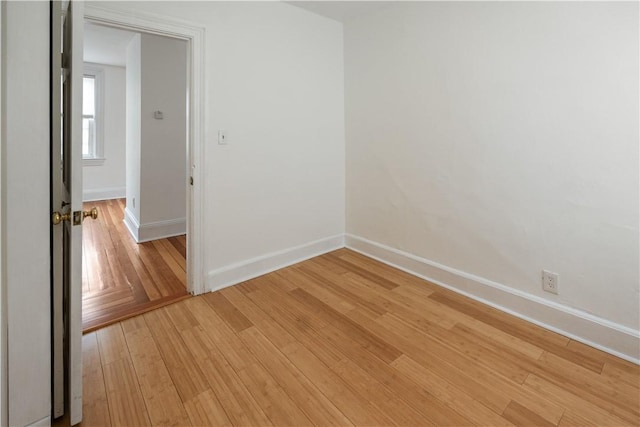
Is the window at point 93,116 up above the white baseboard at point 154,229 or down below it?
above

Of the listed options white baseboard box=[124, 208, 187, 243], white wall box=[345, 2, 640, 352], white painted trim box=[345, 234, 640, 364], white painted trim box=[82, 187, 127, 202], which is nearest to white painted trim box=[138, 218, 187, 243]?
white baseboard box=[124, 208, 187, 243]

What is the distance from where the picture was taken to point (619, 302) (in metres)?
1.84

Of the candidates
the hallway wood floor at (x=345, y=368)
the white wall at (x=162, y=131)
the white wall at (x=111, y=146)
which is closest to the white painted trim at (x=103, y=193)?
the white wall at (x=111, y=146)

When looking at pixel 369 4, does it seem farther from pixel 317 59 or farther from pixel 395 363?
pixel 395 363

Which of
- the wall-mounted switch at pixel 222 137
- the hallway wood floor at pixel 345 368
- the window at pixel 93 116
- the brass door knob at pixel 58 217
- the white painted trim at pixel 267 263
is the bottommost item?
the hallway wood floor at pixel 345 368

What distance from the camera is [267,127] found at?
2.79 metres

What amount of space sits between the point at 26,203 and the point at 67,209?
158mm

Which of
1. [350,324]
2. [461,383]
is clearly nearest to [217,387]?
[350,324]

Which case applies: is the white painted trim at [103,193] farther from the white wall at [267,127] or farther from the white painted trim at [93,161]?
the white wall at [267,127]

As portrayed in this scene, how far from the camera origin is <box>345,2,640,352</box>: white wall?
1.79m

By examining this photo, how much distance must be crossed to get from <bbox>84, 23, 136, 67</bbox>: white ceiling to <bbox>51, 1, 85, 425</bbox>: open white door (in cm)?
281

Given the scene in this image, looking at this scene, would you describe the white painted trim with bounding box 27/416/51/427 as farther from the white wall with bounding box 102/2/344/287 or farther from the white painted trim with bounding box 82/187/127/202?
the white painted trim with bounding box 82/187/127/202

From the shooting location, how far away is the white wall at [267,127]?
246 cm

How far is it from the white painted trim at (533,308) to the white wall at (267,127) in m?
1.00
